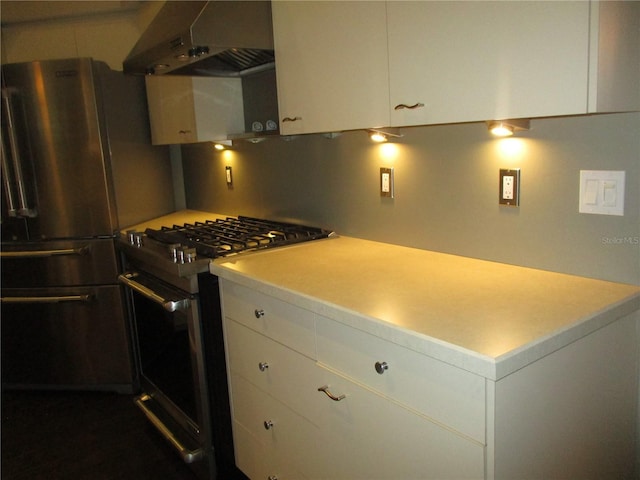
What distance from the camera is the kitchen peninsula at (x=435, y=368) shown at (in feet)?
3.40

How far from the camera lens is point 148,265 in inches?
90.2

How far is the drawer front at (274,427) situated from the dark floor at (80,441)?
502mm

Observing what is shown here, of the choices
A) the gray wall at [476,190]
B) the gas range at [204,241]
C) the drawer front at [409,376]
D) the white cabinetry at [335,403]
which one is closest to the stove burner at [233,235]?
the gas range at [204,241]

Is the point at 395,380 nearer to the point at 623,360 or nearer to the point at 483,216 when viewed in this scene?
the point at 623,360

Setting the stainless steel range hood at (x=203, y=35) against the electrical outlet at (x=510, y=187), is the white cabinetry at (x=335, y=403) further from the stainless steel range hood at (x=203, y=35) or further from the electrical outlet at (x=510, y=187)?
the stainless steel range hood at (x=203, y=35)

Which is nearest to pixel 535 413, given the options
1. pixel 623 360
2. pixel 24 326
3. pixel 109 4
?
pixel 623 360

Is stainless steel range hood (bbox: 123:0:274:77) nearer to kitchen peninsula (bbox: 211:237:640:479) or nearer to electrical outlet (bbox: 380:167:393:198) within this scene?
electrical outlet (bbox: 380:167:393:198)

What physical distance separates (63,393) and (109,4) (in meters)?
2.33

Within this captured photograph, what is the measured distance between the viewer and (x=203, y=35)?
5.79 feet

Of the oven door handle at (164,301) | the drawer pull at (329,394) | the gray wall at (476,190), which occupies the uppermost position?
the gray wall at (476,190)

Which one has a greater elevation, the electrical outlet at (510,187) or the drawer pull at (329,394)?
the electrical outlet at (510,187)

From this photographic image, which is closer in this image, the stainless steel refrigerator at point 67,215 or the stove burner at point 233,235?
the stove burner at point 233,235

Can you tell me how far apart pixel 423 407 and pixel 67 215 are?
2.27 metres

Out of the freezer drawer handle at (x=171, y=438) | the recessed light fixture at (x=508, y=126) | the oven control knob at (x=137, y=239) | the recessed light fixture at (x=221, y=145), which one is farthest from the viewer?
the recessed light fixture at (x=221, y=145)
